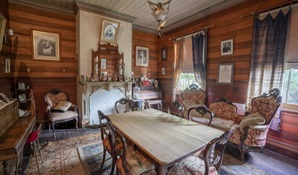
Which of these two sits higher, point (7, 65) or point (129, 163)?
point (7, 65)

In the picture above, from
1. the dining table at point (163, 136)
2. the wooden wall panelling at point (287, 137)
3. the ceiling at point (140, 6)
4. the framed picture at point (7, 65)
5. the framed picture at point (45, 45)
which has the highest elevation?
the ceiling at point (140, 6)

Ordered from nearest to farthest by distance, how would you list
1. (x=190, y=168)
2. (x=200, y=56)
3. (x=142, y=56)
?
(x=190, y=168) < (x=200, y=56) < (x=142, y=56)

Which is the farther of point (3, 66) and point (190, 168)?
point (3, 66)

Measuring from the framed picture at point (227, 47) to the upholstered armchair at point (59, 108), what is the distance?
12.9 ft

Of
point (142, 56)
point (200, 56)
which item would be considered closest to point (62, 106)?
point (142, 56)

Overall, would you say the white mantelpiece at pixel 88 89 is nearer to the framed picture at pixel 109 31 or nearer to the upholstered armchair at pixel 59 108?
the upholstered armchair at pixel 59 108

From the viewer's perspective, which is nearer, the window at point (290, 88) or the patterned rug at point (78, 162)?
the patterned rug at point (78, 162)

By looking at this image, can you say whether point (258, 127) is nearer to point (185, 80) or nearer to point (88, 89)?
point (185, 80)

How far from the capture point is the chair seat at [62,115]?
3304mm

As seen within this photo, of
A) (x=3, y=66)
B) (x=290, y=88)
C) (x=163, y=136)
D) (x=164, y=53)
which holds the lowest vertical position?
(x=163, y=136)

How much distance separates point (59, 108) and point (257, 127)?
4.15 m

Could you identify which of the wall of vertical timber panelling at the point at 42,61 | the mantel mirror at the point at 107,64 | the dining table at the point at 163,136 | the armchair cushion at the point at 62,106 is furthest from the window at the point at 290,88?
the wall of vertical timber panelling at the point at 42,61

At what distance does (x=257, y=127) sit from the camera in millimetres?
2389

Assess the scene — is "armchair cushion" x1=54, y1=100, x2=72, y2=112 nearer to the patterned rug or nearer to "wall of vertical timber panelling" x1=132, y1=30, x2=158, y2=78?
the patterned rug
